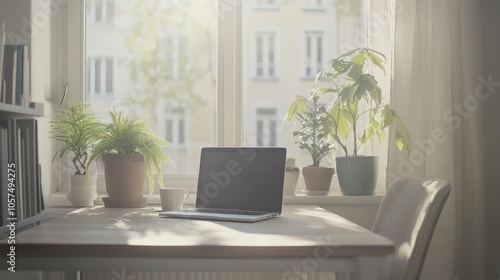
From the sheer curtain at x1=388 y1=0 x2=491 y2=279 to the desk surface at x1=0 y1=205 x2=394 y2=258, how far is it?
2.86ft

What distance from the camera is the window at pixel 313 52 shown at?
2.91 m

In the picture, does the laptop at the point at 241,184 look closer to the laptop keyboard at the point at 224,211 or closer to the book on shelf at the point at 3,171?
the laptop keyboard at the point at 224,211

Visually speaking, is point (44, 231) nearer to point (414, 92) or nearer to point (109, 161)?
point (109, 161)

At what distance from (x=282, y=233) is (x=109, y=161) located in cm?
98

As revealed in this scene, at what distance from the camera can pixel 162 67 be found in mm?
2861

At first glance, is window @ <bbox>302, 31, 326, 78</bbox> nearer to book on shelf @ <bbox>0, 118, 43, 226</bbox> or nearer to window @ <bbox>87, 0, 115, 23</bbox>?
window @ <bbox>87, 0, 115, 23</bbox>

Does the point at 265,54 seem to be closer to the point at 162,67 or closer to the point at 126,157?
the point at 162,67

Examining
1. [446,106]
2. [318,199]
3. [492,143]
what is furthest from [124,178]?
[492,143]

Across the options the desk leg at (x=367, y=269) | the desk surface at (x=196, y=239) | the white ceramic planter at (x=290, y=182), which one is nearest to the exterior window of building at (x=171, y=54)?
the white ceramic planter at (x=290, y=182)

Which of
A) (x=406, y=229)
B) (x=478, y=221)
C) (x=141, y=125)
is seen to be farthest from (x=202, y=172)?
(x=478, y=221)

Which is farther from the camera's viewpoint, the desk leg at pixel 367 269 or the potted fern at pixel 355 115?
the potted fern at pixel 355 115

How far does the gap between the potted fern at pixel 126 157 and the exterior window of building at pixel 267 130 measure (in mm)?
607

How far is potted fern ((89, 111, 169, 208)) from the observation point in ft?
7.70

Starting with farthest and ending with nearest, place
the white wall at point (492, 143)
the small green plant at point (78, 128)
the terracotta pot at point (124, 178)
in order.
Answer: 1. the white wall at point (492, 143)
2. the small green plant at point (78, 128)
3. the terracotta pot at point (124, 178)
